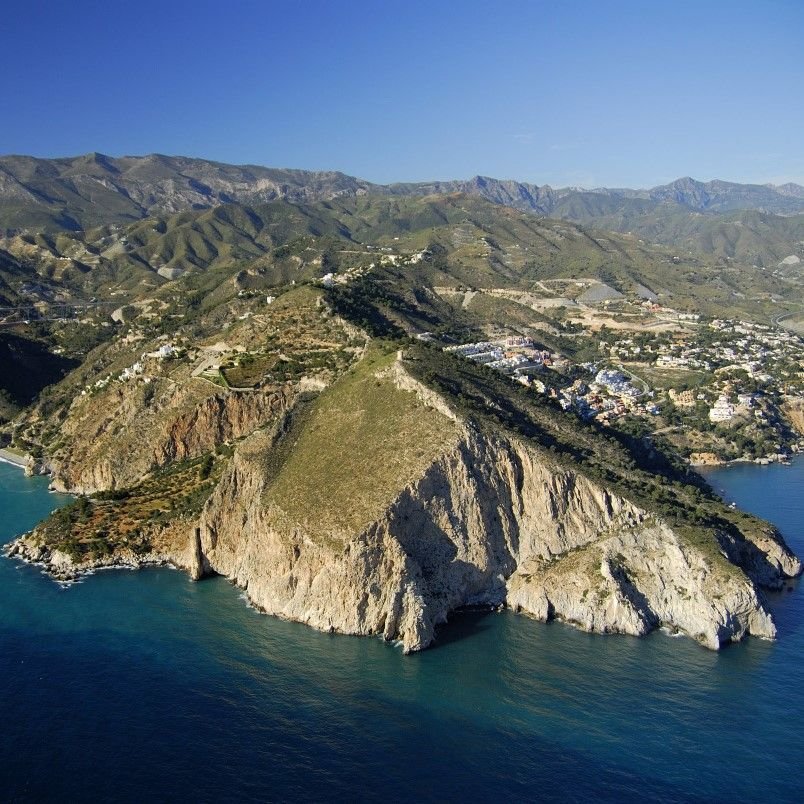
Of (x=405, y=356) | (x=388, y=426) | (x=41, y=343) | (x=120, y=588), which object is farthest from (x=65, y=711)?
(x=41, y=343)

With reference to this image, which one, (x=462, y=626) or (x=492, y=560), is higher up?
(x=492, y=560)

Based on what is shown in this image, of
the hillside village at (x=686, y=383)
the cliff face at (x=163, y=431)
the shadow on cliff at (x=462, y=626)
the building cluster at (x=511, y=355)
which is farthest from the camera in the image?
the building cluster at (x=511, y=355)

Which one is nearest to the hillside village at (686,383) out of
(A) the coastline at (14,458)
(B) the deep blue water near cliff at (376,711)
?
(B) the deep blue water near cliff at (376,711)

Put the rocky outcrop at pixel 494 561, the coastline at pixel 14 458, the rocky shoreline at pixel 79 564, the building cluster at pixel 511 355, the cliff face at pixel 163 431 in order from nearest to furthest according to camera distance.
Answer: the rocky outcrop at pixel 494 561 → the rocky shoreline at pixel 79 564 → the cliff face at pixel 163 431 → the coastline at pixel 14 458 → the building cluster at pixel 511 355

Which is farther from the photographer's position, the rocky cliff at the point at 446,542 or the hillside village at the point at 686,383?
the hillside village at the point at 686,383

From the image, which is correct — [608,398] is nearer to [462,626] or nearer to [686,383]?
[686,383]

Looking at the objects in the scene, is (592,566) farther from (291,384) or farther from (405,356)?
(291,384)

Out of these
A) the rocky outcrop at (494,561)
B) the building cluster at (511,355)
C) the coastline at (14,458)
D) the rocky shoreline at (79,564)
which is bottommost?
the rocky shoreline at (79,564)

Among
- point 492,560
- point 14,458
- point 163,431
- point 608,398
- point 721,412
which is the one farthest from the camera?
point 608,398

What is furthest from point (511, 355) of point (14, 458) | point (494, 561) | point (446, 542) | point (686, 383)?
point (14, 458)

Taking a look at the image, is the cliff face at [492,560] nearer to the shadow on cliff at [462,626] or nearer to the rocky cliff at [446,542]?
the rocky cliff at [446,542]
